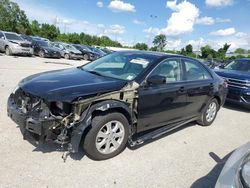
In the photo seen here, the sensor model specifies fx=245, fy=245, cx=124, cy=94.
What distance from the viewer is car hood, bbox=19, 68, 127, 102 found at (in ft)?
10.9

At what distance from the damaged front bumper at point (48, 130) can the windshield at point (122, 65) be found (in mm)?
1315

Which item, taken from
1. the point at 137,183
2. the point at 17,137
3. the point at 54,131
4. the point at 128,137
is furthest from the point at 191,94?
the point at 17,137

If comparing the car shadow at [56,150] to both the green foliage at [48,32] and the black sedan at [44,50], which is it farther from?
the green foliage at [48,32]

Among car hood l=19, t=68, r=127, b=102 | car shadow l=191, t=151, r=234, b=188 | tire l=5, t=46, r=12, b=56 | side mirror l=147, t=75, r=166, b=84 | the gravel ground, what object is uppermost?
side mirror l=147, t=75, r=166, b=84

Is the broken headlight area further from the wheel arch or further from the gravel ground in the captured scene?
the gravel ground

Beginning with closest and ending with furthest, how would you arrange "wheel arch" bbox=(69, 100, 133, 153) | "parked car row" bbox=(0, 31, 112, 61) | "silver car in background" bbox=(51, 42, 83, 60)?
"wheel arch" bbox=(69, 100, 133, 153) → "parked car row" bbox=(0, 31, 112, 61) → "silver car in background" bbox=(51, 42, 83, 60)

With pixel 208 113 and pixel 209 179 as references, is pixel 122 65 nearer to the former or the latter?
pixel 209 179

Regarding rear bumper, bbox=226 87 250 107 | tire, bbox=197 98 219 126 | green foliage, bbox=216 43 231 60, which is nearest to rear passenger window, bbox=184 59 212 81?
tire, bbox=197 98 219 126

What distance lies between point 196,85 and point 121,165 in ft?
8.25

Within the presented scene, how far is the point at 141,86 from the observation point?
13.0 ft

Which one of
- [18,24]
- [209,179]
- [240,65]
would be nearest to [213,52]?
[18,24]

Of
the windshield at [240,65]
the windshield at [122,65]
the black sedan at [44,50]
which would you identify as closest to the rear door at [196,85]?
the windshield at [122,65]

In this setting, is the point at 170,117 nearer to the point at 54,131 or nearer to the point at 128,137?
the point at 128,137

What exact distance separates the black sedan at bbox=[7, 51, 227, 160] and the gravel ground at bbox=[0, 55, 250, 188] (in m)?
0.25
